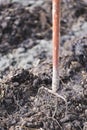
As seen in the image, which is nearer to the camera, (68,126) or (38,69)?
(68,126)

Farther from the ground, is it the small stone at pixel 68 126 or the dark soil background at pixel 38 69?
the dark soil background at pixel 38 69

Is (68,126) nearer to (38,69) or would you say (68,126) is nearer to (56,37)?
(56,37)

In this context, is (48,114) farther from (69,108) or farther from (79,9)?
(79,9)

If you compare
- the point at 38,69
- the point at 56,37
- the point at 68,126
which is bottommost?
the point at 68,126

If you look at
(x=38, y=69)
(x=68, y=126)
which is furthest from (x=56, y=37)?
(x=38, y=69)

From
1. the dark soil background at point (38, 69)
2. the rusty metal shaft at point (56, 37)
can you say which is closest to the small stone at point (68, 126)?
the dark soil background at point (38, 69)

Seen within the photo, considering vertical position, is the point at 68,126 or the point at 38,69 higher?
the point at 38,69

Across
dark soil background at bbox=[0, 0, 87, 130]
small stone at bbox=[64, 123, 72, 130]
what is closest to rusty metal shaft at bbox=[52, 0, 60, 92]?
dark soil background at bbox=[0, 0, 87, 130]

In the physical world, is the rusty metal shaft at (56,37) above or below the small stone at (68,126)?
above

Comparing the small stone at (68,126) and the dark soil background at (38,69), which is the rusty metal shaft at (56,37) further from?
the small stone at (68,126)
